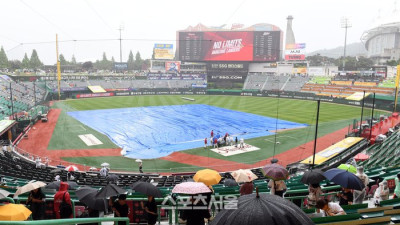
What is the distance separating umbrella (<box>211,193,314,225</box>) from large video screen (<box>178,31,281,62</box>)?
250ft

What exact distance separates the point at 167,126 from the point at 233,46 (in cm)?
5080

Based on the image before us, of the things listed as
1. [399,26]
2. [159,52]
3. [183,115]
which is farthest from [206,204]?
[399,26]

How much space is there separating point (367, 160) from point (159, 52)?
90.0 meters

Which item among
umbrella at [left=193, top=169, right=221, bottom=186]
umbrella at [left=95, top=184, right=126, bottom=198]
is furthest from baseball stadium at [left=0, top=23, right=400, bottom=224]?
umbrella at [left=95, top=184, right=126, bottom=198]

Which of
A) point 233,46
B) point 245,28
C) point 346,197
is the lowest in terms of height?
point 346,197

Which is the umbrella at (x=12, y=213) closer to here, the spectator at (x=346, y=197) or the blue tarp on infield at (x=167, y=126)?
the spectator at (x=346, y=197)

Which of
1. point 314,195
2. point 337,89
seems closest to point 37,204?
point 314,195

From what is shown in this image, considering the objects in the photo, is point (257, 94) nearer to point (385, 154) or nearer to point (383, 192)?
point (385, 154)

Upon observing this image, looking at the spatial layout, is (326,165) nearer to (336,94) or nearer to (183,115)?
(183,115)

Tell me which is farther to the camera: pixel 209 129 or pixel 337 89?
pixel 337 89

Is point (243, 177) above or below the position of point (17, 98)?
above

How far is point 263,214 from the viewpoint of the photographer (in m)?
2.98

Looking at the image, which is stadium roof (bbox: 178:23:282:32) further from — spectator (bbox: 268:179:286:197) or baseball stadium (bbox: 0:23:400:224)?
spectator (bbox: 268:179:286:197)

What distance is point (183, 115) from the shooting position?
143 feet
